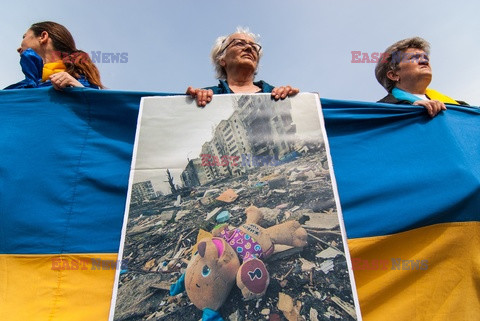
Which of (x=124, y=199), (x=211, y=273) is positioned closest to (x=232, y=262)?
(x=211, y=273)

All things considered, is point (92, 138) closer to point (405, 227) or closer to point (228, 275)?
point (228, 275)

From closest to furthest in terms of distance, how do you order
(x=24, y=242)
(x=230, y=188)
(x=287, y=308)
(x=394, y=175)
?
(x=287, y=308)
(x=230, y=188)
(x=24, y=242)
(x=394, y=175)

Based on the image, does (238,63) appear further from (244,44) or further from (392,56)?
(392,56)

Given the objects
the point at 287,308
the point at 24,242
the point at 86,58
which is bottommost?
the point at 287,308

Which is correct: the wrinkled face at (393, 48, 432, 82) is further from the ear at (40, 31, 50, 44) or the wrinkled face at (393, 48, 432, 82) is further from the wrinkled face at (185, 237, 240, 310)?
the ear at (40, 31, 50, 44)

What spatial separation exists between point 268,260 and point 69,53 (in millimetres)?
1977

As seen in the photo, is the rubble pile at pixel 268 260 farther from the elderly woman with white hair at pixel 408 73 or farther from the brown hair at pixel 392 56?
the brown hair at pixel 392 56

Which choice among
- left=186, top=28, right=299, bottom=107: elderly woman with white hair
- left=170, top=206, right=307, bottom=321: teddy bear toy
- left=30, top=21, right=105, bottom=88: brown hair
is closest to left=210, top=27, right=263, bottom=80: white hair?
left=186, top=28, right=299, bottom=107: elderly woman with white hair

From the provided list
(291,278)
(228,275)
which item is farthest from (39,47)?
(291,278)

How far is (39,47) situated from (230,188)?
1.78 meters

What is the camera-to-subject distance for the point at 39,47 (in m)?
2.40

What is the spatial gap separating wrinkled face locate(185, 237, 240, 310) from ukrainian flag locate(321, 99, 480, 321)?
0.66m

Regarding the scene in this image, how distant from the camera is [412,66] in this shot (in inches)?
99.3

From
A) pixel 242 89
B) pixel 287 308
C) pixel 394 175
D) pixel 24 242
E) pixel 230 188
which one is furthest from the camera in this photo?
pixel 242 89
